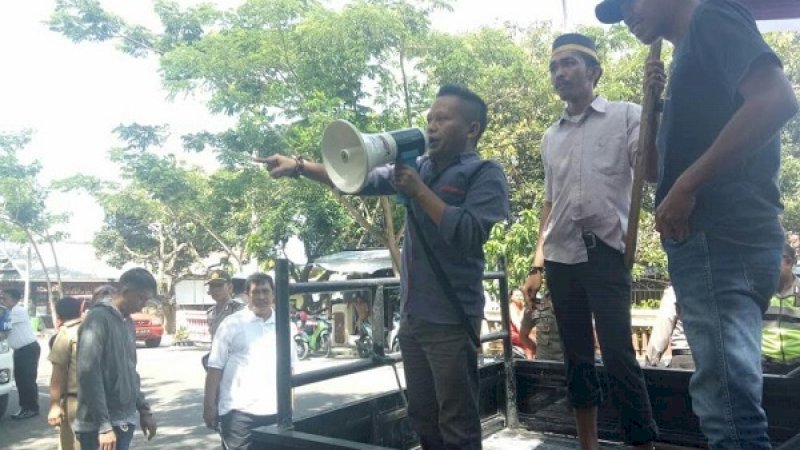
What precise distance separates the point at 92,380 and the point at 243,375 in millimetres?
862

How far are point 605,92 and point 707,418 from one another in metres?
11.1

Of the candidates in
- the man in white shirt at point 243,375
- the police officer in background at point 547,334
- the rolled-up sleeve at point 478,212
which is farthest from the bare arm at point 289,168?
the police officer in background at point 547,334

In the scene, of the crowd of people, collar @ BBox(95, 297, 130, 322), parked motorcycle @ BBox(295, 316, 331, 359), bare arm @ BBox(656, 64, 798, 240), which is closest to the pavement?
parked motorcycle @ BBox(295, 316, 331, 359)

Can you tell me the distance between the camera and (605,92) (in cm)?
1173

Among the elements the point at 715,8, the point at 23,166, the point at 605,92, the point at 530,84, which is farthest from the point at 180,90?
the point at 23,166

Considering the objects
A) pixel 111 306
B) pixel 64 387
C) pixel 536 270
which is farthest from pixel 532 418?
pixel 64 387

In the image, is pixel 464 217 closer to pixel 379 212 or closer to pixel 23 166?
pixel 379 212

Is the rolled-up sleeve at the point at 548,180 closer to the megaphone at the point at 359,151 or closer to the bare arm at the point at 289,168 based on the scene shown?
the megaphone at the point at 359,151

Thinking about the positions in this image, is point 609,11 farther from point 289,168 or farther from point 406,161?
point 289,168

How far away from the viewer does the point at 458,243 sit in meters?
1.80

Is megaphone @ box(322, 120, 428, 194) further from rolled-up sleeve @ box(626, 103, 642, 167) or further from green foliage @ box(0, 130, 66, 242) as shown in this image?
green foliage @ box(0, 130, 66, 242)

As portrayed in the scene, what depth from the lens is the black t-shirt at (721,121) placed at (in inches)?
54.5

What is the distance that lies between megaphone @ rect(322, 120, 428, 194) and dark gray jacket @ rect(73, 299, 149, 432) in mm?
2620

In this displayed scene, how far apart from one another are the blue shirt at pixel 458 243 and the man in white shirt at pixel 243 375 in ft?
7.60
